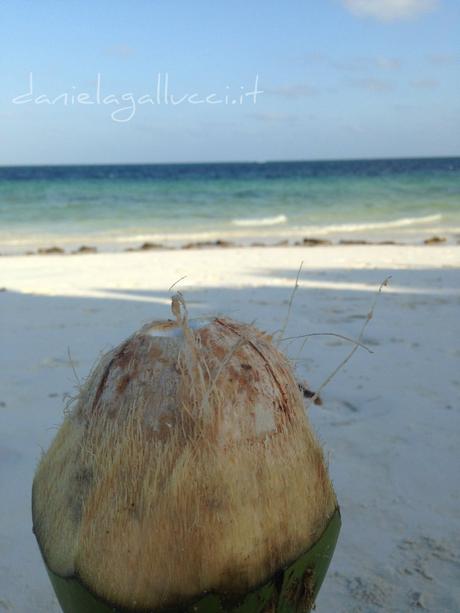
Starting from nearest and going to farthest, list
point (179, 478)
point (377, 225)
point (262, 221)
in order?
point (179, 478) → point (377, 225) → point (262, 221)

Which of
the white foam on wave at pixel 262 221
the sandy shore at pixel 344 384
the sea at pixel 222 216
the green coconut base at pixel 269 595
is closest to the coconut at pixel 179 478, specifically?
the green coconut base at pixel 269 595

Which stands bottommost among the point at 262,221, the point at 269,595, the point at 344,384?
the point at 344,384

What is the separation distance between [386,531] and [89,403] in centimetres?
135

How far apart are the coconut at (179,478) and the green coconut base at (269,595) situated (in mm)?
16

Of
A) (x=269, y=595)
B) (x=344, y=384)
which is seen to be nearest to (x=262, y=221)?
(x=344, y=384)

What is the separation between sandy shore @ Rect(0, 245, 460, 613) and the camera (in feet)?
6.95

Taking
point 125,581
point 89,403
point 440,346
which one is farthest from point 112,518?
point 440,346

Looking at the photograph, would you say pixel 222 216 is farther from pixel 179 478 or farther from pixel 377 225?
pixel 179 478

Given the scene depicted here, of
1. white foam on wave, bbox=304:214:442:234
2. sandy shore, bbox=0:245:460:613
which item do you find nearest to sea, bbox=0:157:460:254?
white foam on wave, bbox=304:214:442:234

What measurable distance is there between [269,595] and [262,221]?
18.4 m

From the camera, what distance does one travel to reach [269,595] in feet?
4.50

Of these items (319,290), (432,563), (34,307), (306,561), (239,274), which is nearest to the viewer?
(306,561)

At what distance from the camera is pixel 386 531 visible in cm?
232

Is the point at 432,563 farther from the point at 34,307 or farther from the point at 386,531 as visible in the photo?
the point at 34,307
